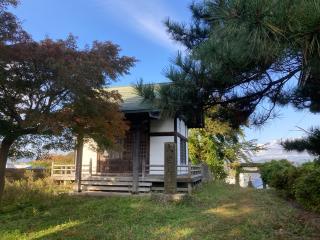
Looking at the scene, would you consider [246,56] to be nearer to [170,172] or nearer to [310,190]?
[310,190]

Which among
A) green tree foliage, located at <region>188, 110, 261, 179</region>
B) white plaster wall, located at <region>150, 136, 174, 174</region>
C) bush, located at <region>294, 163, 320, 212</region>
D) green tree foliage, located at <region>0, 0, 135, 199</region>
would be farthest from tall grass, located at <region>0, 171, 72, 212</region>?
green tree foliage, located at <region>188, 110, 261, 179</region>

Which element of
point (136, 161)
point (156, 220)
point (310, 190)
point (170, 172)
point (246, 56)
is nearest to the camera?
point (246, 56)

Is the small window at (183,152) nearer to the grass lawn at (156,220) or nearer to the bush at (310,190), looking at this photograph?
the grass lawn at (156,220)

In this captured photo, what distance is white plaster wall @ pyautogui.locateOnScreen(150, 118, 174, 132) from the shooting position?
16.1 meters

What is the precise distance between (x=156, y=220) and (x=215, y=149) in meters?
17.6

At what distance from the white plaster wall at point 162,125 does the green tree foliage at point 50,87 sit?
19.7 ft

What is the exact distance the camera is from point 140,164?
1605 centimetres

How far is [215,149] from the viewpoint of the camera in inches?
1027

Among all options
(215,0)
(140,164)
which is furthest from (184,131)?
(215,0)

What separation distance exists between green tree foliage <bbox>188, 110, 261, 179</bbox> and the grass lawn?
1330 cm

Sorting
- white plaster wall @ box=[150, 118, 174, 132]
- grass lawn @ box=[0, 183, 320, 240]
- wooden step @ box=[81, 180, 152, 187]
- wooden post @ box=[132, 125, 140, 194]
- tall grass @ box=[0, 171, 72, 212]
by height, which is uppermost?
white plaster wall @ box=[150, 118, 174, 132]

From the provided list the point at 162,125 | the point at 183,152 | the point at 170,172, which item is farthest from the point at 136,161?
the point at 183,152

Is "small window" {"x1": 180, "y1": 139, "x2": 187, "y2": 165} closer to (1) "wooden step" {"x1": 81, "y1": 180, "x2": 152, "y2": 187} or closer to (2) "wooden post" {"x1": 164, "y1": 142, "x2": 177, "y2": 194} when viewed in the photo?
(1) "wooden step" {"x1": 81, "y1": 180, "x2": 152, "y2": 187}

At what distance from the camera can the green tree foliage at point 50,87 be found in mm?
8812
